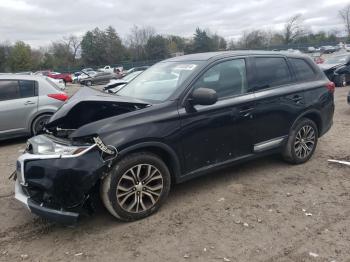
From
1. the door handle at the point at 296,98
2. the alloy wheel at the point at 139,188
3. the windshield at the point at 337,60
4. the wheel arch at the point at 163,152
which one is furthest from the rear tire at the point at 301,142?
the windshield at the point at 337,60

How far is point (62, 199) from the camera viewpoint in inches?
141

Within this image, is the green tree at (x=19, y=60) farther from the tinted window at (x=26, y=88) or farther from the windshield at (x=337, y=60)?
the tinted window at (x=26, y=88)

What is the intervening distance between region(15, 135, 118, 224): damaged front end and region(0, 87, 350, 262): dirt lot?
1.25 feet

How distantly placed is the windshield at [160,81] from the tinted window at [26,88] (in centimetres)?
392

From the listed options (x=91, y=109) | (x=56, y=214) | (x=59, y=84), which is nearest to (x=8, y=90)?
(x=91, y=109)

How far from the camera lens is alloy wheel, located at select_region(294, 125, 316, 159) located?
5.55 meters

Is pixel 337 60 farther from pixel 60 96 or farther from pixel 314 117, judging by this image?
pixel 60 96

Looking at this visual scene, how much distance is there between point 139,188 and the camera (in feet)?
13.0

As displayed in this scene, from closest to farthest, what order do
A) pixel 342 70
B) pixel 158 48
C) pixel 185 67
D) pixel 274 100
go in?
pixel 185 67 → pixel 274 100 → pixel 342 70 → pixel 158 48

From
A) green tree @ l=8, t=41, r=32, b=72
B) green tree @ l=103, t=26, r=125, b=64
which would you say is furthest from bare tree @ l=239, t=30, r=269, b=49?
green tree @ l=8, t=41, r=32, b=72

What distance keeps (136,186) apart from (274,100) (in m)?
2.36

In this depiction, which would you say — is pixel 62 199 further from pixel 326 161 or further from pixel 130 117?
pixel 326 161

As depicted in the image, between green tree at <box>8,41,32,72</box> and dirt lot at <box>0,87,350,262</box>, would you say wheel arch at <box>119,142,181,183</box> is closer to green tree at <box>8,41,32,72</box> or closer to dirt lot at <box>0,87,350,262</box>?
dirt lot at <box>0,87,350,262</box>

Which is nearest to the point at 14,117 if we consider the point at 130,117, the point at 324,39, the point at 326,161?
the point at 130,117
